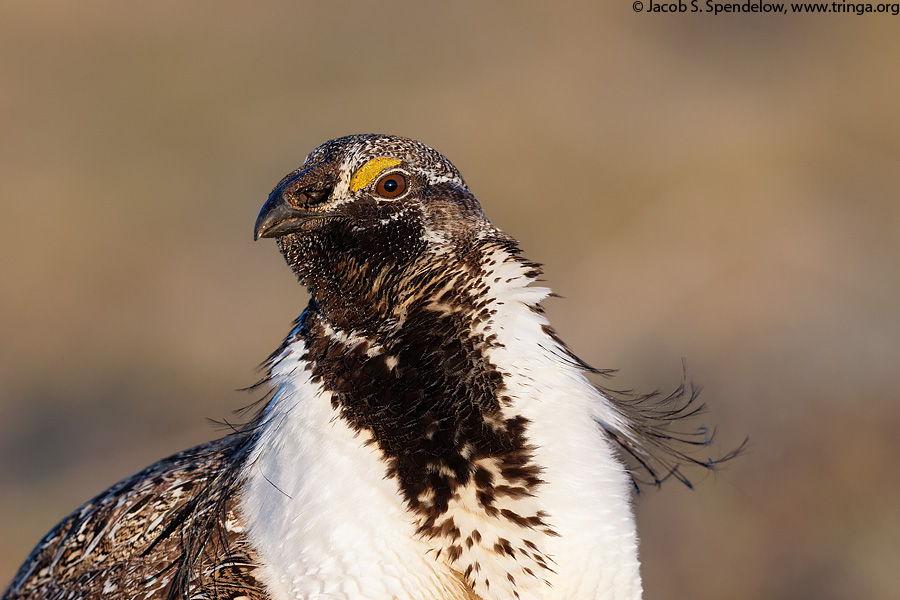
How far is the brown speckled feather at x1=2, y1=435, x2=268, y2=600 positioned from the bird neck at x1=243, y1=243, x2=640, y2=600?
0.17 meters

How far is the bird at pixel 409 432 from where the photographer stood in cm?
312

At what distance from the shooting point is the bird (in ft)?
10.3

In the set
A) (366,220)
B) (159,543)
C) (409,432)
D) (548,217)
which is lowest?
(409,432)

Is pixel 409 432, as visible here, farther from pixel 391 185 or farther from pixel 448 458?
pixel 391 185

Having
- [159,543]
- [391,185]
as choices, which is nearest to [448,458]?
[391,185]

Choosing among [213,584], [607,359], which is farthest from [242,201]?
[213,584]

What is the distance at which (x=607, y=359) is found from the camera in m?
14.4

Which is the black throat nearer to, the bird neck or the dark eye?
the bird neck

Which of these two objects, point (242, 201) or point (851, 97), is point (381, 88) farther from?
point (851, 97)

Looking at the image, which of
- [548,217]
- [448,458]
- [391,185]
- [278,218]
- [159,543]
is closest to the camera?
[448,458]

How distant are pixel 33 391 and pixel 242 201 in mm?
5952

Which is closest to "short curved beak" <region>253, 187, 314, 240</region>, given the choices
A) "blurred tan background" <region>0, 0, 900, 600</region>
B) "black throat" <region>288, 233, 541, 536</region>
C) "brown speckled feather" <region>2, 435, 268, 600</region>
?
"black throat" <region>288, 233, 541, 536</region>

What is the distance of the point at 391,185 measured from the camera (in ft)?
11.4

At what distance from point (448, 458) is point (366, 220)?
2.92ft
